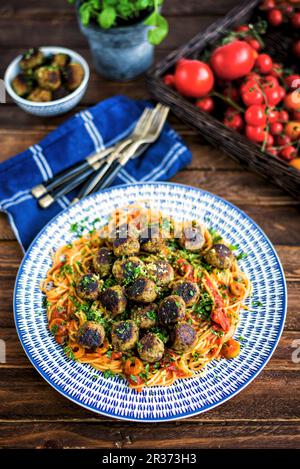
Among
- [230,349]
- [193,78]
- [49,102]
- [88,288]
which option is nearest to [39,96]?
[49,102]

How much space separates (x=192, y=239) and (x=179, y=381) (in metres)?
0.81

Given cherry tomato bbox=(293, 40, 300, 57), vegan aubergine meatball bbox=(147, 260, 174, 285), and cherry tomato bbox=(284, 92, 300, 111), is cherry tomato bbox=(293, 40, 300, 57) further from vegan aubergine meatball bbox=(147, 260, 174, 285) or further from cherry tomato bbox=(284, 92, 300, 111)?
vegan aubergine meatball bbox=(147, 260, 174, 285)

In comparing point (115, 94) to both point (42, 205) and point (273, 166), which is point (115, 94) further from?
point (273, 166)

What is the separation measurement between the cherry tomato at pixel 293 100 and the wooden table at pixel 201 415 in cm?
54

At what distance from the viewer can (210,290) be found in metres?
2.66

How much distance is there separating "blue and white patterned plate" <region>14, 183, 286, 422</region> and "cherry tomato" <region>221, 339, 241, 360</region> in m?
0.03

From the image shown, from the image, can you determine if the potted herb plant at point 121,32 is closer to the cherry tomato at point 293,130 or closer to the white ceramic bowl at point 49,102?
the white ceramic bowl at point 49,102

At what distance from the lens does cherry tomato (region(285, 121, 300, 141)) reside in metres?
3.29

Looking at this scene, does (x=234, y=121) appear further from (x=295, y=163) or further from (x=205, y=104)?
(x=295, y=163)

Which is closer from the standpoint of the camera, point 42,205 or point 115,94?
point 42,205

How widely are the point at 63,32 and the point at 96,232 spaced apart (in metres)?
2.24

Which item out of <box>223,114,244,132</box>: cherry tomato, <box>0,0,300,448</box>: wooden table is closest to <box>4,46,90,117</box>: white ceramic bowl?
<box>0,0,300,448</box>: wooden table

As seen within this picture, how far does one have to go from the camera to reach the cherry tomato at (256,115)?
128 inches
